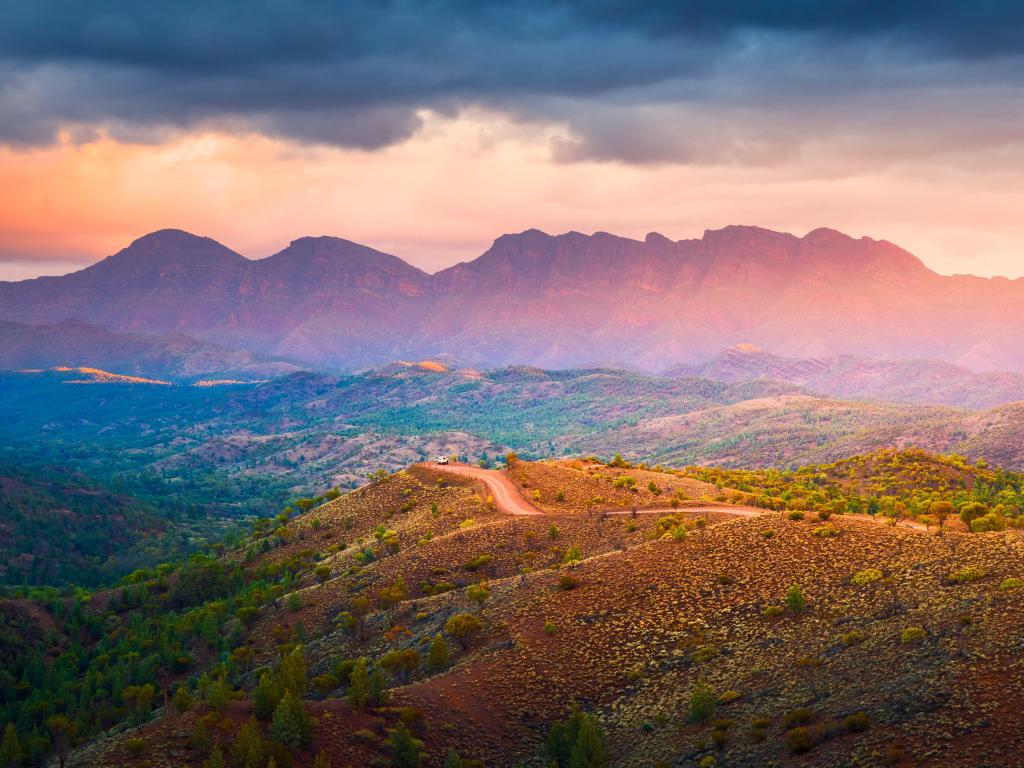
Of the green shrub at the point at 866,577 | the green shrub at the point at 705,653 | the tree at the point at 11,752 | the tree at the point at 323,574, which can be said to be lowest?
the tree at the point at 323,574

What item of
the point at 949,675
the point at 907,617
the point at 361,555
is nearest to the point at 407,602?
the point at 361,555

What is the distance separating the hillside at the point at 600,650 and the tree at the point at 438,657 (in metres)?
0.22

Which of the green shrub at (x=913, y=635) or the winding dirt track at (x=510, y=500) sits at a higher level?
the green shrub at (x=913, y=635)

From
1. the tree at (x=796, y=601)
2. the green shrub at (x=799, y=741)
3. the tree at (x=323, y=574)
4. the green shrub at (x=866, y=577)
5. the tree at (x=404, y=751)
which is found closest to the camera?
the green shrub at (x=799, y=741)

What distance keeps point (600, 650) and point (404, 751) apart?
2502 centimetres

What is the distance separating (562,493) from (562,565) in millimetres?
44916

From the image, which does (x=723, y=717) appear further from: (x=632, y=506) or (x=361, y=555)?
(x=361, y=555)

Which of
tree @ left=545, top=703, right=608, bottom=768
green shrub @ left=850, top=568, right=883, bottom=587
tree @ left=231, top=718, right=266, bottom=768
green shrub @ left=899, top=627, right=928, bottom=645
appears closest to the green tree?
tree @ left=231, top=718, right=266, bottom=768

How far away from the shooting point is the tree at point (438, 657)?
255 ft

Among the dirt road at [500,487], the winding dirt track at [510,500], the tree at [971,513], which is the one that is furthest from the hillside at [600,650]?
the dirt road at [500,487]

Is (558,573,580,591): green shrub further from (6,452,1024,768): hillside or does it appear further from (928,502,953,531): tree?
(928,502,953,531): tree

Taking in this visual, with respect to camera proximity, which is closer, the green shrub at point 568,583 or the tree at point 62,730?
the tree at point 62,730

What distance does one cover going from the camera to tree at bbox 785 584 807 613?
246ft

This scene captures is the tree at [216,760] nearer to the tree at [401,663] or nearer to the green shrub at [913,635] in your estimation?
the tree at [401,663]
